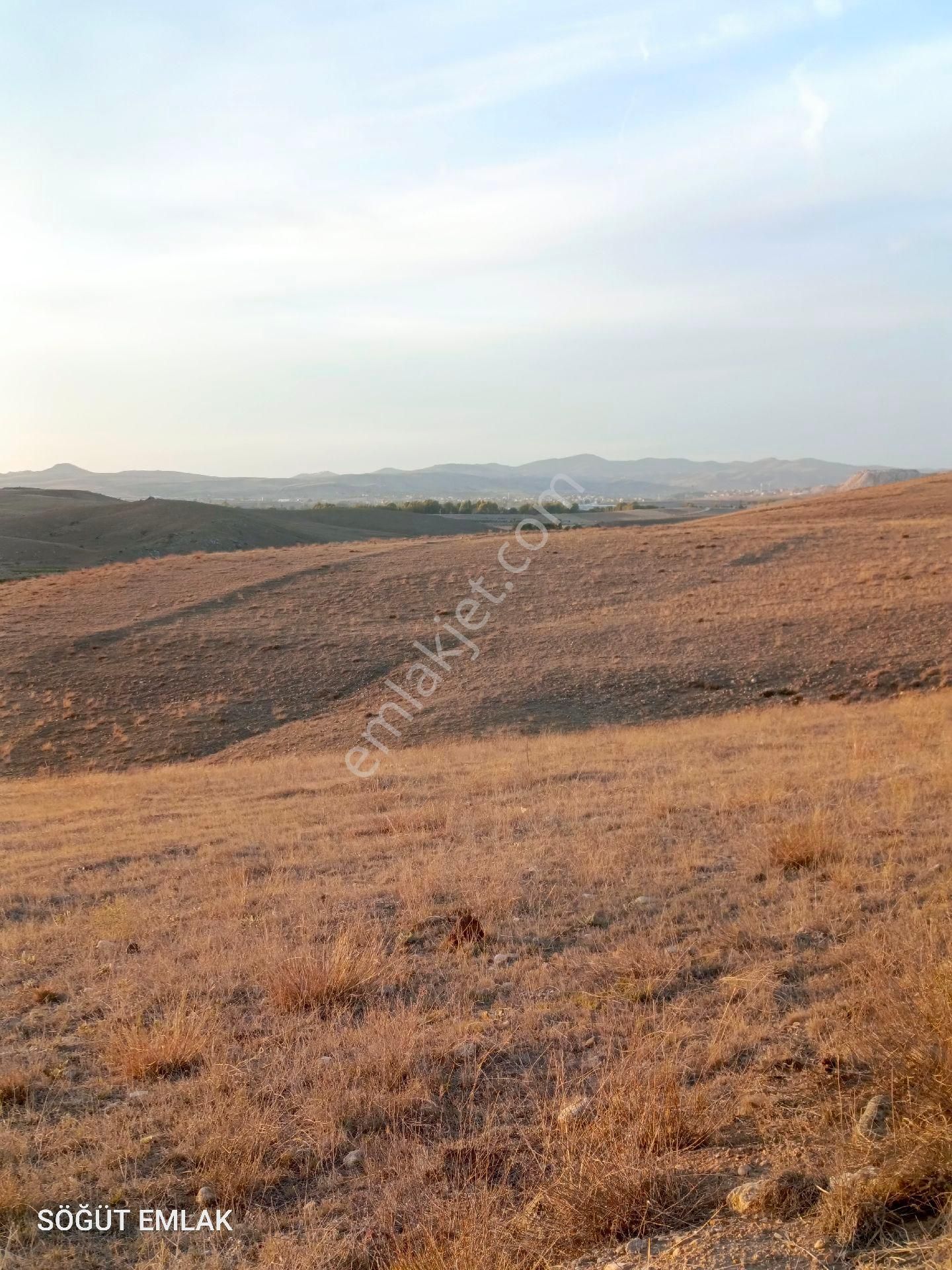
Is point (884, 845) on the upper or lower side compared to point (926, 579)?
lower

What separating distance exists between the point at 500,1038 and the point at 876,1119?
69.8 inches

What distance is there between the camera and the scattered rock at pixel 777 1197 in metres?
3.06

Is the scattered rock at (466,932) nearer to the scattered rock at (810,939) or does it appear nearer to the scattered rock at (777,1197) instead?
the scattered rock at (810,939)

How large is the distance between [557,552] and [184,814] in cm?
2573

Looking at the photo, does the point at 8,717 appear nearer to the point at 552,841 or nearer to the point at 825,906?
the point at 552,841

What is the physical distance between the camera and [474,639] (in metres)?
26.7

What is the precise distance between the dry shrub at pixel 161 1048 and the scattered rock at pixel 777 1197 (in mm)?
2522

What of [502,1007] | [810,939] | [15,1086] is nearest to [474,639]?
[810,939]

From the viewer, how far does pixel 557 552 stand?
37.0 meters

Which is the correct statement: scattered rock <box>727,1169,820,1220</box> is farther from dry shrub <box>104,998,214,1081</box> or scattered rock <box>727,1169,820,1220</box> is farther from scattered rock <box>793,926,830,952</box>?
dry shrub <box>104,998,214,1081</box>

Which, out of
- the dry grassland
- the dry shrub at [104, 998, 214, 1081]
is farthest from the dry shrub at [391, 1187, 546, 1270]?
the dry shrub at [104, 998, 214, 1081]

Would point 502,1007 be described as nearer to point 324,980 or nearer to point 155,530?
point 324,980

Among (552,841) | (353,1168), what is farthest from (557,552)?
(353,1168)
